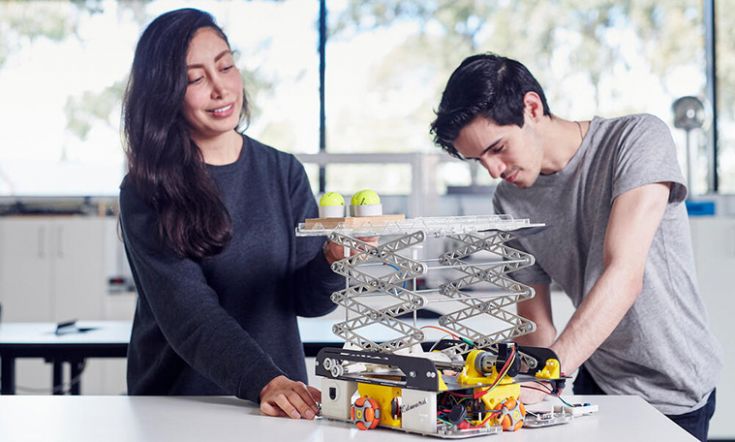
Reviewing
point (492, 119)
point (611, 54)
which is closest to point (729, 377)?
point (611, 54)

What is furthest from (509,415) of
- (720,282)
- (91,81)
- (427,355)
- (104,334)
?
(91,81)

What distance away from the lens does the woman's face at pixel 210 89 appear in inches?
70.5

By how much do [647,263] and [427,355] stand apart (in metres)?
0.49

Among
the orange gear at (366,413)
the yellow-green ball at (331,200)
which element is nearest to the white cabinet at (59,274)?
the yellow-green ball at (331,200)

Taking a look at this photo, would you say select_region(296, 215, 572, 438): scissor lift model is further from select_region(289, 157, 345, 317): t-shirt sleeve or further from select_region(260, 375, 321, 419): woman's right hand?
select_region(289, 157, 345, 317): t-shirt sleeve

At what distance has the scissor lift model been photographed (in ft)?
4.49

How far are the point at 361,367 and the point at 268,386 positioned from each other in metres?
Answer: 0.17

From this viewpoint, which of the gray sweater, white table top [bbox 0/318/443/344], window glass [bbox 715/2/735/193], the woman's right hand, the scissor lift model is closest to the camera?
the scissor lift model

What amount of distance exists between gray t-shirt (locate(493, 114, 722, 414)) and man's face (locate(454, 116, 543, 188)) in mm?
73

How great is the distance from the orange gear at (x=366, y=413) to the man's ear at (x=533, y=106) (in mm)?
687

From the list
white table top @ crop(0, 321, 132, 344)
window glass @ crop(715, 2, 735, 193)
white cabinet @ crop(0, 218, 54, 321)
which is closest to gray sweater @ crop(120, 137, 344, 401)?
white table top @ crop(0, 321, 132, 344)

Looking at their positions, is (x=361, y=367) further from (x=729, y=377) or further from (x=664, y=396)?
(x=729, y=377)

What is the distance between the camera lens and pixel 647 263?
1.72 meters

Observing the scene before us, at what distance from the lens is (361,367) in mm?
1505
